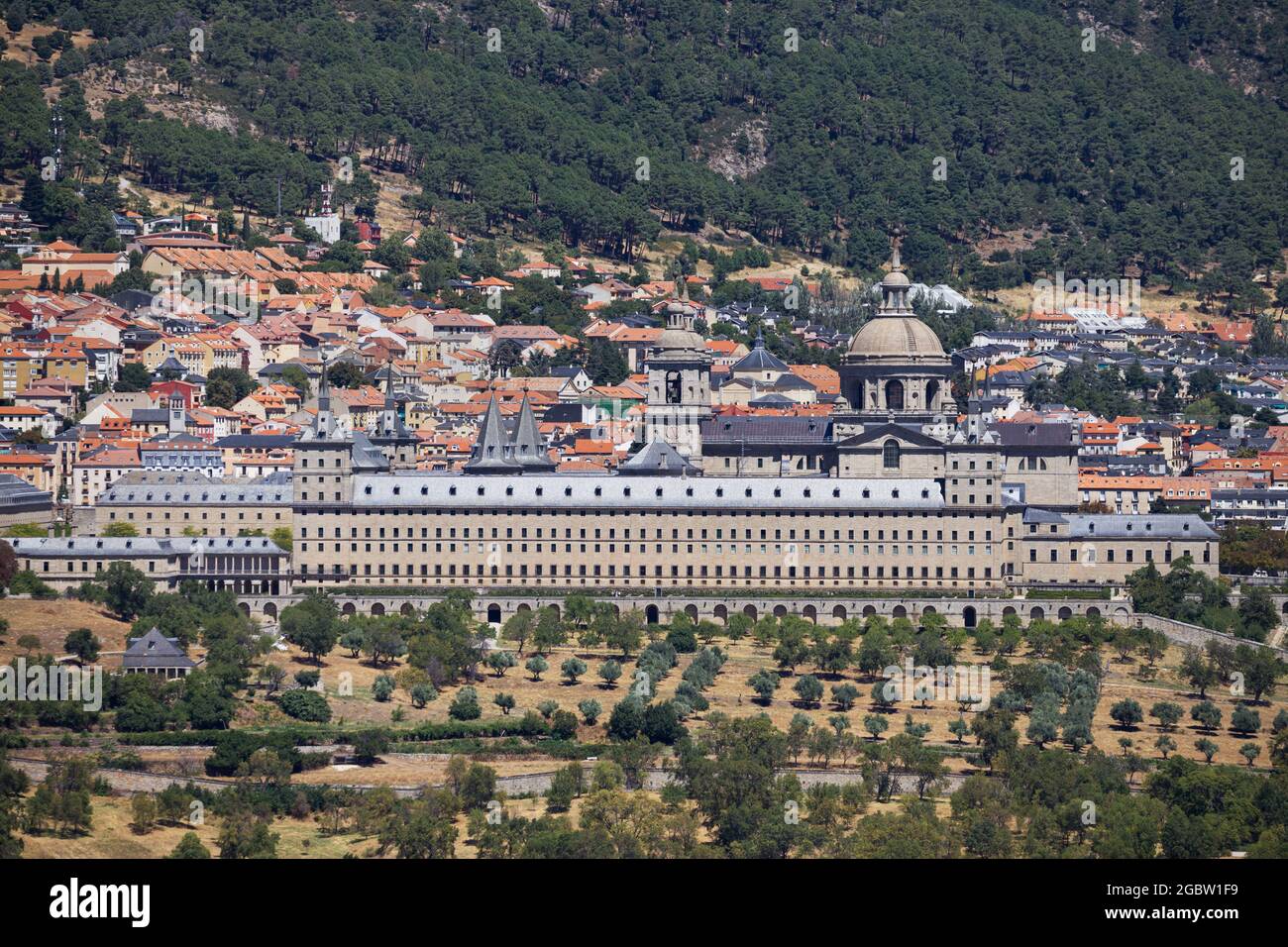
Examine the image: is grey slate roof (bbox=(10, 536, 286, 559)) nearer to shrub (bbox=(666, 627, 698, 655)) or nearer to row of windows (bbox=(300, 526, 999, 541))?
row of windows (bbox=(300, 526, 999, 541))

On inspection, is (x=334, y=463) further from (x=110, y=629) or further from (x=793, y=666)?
(x=793, y=666)

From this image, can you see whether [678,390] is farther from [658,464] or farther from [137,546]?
[137,546]

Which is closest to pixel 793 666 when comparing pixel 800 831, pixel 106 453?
pixel 800 831

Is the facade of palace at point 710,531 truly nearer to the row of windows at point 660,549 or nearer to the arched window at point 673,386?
the row of windows at point 660,549

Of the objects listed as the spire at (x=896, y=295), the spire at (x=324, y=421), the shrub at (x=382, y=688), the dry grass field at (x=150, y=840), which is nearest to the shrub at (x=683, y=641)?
the shrub at (x=382, y=688)

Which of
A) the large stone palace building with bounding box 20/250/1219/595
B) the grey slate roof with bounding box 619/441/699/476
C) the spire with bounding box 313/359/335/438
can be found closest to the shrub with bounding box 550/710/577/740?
the large stone palace building with bounding box 20/250/1219/595
